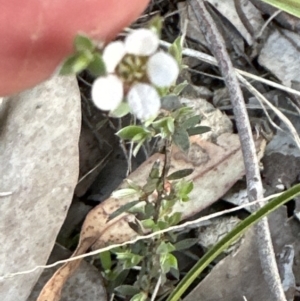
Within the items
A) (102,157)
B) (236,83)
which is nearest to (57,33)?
(236,83)

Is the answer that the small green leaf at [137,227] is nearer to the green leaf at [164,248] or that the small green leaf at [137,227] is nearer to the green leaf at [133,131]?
the green leaf at [164,248]

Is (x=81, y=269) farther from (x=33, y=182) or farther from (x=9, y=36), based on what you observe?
(x=9, y=36)

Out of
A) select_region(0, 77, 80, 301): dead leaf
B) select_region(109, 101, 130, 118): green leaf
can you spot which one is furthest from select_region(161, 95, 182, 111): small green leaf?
select_region(0, 77, 80, 301): dead leaf

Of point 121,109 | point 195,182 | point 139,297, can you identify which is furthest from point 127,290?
point 121,109

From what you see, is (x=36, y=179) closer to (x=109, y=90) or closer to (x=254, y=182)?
(x=254, y=182)

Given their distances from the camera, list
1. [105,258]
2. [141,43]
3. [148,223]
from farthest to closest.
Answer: [105,258], [148,223], [141,43]

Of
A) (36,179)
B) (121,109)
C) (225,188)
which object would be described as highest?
(121,109)

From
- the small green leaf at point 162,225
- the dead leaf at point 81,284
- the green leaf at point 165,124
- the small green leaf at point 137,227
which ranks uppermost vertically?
the green leaf at point 165,124

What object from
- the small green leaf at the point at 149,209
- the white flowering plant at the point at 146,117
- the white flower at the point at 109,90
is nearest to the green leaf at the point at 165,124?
the white flowering plant at the point at 146,117
